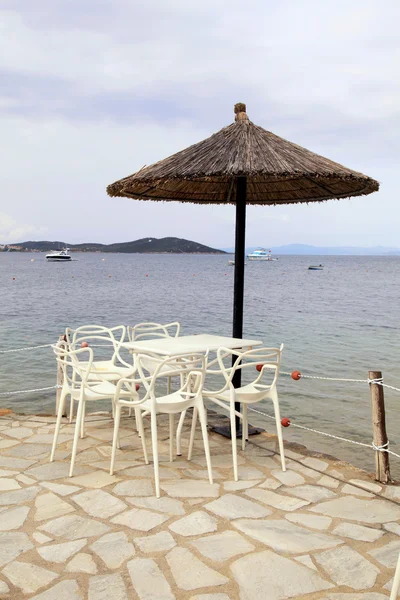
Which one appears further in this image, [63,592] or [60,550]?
[60,550]

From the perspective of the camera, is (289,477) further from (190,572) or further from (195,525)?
(190,572)

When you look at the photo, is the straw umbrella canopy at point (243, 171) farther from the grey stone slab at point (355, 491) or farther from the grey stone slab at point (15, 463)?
the grey stone slab at point (15, 463)

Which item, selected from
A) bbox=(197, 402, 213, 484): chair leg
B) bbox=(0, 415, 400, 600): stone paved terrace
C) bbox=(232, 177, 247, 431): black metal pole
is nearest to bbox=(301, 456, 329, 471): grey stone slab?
bbox=(0, 415, 400, 600): stone paved terrace

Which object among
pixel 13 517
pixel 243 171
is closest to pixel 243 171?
pixel 243 171

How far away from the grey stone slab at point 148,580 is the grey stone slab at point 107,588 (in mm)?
64

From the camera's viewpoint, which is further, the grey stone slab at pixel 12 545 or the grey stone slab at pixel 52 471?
the grey stone slab at pixel 52 471

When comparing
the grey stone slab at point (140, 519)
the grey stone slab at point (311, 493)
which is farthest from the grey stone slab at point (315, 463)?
the grey stone slab at point (140, 519)

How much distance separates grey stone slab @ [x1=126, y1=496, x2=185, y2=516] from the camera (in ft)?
11.0

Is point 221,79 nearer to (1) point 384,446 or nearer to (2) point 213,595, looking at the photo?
(1) point 384,446

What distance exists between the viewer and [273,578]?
104 inches

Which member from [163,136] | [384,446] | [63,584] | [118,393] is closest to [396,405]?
[384,446]

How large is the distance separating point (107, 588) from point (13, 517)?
1.02 meters

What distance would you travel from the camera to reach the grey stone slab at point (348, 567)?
8.58 feet

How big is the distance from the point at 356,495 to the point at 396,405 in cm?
475
